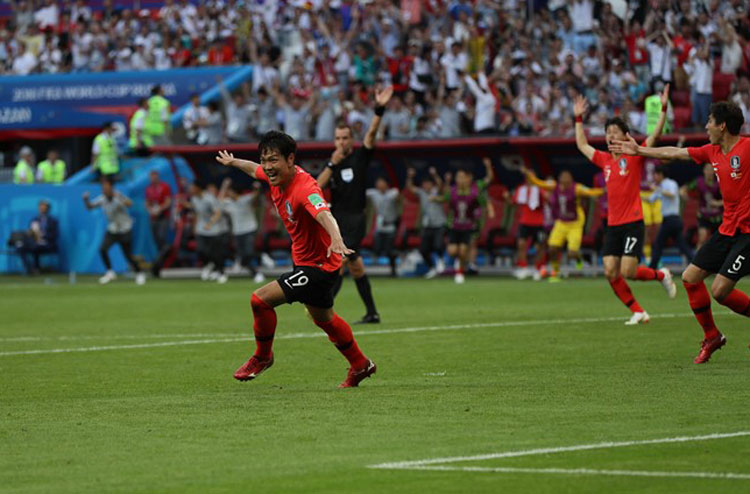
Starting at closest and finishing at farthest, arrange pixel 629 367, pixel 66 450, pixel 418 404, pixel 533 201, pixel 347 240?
pixel 66 450 → pixel 418 404 → pixel 629 367 → pixel 347 240 → pixel 533 201

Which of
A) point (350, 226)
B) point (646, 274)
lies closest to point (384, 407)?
point (350, 226)

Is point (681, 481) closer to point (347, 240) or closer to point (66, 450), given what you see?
point (66, 450)

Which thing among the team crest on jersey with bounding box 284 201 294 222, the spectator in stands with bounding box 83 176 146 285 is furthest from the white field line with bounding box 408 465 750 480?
the spectator in stands with bounding box 83 176 146 285

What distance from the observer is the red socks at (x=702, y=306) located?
1286 centimetres

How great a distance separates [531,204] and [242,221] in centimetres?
702

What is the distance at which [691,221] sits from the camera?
31266mm

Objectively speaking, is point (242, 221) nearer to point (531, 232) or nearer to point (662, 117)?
point (531, 232)

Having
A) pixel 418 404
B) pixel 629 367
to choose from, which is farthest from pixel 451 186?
pixel 418 404

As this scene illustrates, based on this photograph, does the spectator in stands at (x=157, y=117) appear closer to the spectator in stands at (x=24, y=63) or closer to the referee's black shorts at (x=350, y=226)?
the spectator in stands at (x=24, y=63)

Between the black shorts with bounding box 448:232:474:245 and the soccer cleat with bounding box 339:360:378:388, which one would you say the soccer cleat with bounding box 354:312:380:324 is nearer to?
the soccer cleat with bounding box 339:360:378:388

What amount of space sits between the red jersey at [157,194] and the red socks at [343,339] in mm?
24889

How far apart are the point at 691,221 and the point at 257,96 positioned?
11487 millimetres

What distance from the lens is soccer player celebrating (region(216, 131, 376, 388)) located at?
10734 millimetres

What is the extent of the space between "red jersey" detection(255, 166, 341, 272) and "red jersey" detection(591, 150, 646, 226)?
21.6 feet
